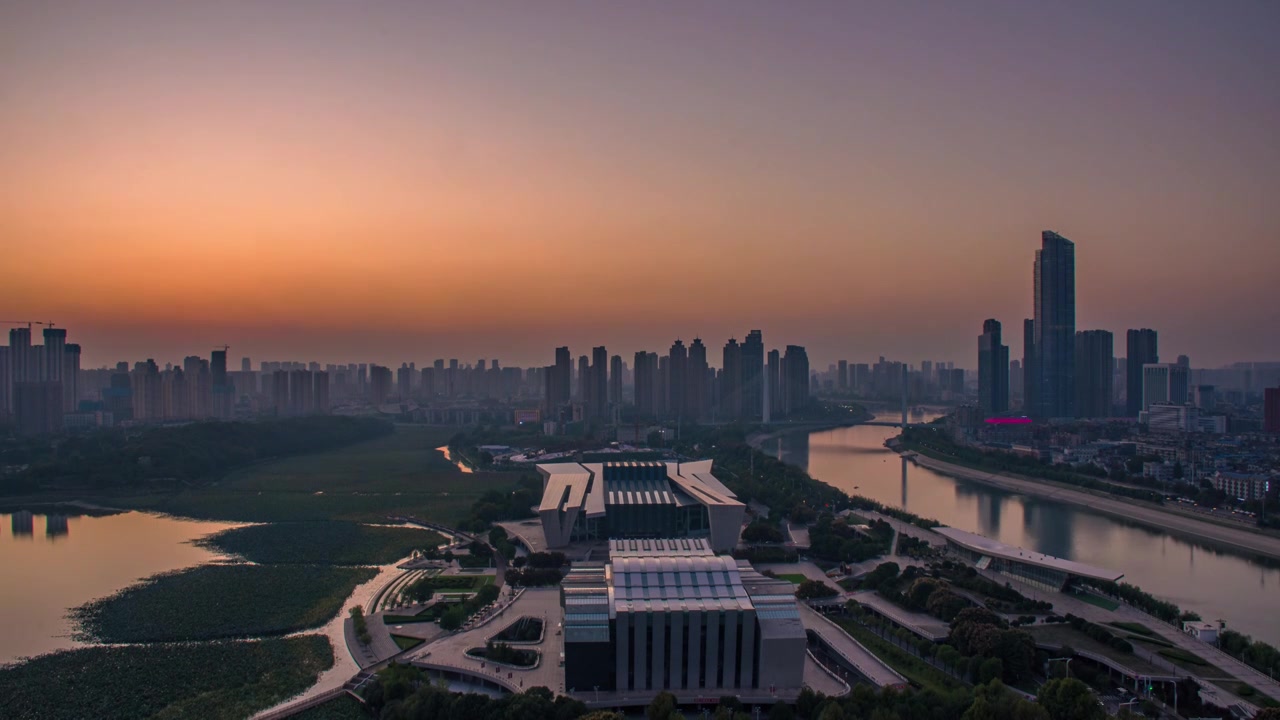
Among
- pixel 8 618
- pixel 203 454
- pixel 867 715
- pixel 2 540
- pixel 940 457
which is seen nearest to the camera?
pixel 867 715

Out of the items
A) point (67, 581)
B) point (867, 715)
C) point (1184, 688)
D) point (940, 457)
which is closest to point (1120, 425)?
point (940, 457)

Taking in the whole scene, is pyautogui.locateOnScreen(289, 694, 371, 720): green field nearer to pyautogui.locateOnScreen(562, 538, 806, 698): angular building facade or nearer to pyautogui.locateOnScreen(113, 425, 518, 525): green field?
pyautogui.locateOnScreen(562, 538, 806, 698): angular building facade

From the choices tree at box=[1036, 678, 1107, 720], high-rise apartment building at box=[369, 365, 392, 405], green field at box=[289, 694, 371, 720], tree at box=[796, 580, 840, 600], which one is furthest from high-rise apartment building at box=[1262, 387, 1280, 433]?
high-rise apartment building at box=[369, 365, 392, 405]

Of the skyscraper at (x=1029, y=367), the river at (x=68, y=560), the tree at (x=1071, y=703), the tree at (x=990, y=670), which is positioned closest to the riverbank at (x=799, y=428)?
the skyscraper at (x=1029, y=367)

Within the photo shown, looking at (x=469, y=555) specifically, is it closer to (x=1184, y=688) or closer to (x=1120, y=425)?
(x=1184, y=688)

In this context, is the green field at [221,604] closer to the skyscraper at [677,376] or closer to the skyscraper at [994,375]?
the skyscraper at [677,376]

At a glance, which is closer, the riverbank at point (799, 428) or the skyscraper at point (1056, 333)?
the riverbank at point (799, 428)

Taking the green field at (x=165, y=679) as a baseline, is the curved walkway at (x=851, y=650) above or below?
above
